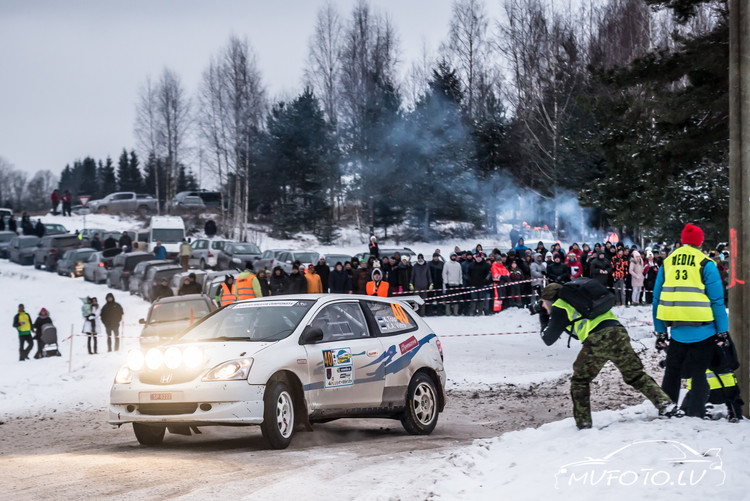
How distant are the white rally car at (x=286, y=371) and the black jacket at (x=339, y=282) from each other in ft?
44.4

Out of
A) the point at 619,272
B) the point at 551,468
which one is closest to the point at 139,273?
the point at 619,272

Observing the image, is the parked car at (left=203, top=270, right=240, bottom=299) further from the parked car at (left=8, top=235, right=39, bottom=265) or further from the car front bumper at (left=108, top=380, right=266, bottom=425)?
the parked car at (left=8, top=235, right=39, bottom=265)

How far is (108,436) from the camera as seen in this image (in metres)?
10.7

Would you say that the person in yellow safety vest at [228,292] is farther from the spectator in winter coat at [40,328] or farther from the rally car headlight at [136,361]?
the rally car headlight at [136,361]

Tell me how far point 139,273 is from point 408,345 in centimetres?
2700

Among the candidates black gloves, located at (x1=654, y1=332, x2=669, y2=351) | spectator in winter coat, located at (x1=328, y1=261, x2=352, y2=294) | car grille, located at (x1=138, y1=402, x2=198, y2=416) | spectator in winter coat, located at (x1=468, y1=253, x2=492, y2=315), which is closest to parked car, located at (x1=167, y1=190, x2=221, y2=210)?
spectator in winter coat, located at (x1=328, y1=261, x2=352, y2=294)

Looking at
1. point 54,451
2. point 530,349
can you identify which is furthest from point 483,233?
point 54,451

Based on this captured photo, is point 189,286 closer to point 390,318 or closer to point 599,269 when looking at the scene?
point 599,269

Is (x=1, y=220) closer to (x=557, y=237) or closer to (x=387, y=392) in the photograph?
(x=557, y=237)

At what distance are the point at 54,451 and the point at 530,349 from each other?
42.4ft

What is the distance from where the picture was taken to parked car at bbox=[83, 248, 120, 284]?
39.8 meters

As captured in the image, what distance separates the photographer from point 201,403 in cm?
858

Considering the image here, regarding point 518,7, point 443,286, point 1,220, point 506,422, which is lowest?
point 506,422

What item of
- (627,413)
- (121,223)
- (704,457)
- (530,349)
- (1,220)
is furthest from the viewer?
(121,223)
